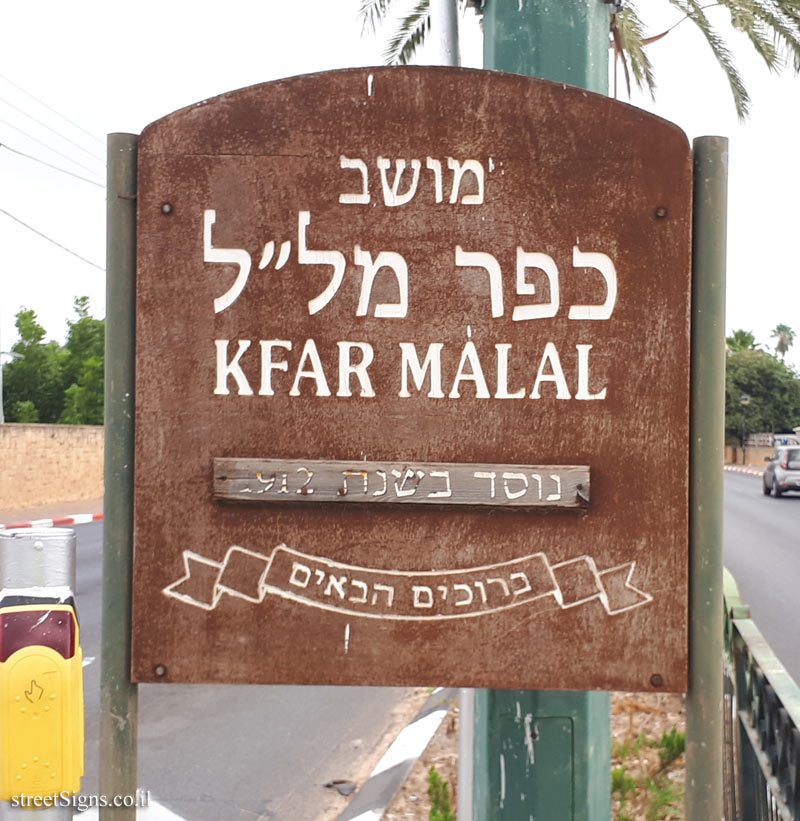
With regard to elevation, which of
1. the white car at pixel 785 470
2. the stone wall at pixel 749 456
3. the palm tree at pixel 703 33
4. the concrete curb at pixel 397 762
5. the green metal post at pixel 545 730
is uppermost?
the palm tree at pixel 703 33

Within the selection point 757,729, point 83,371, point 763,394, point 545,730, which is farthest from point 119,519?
point 763,394

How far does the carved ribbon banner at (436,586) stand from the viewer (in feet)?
5.67

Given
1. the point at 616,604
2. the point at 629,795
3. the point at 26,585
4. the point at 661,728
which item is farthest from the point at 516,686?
the point at 661,728

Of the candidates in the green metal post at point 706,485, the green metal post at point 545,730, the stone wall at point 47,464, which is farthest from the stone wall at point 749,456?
the green metal post at point 706,485

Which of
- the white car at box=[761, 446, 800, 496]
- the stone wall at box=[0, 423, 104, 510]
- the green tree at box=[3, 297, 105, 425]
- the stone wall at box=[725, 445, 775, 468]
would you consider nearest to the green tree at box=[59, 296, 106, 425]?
the green tree at box=[3, 297, 105, 425]

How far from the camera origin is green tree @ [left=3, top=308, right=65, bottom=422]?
50375 millimetres

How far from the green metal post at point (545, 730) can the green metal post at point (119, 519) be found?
743mm

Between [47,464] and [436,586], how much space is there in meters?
23.8

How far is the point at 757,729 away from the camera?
2.69m

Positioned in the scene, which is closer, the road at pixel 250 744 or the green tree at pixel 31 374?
the road at pixel 250 744

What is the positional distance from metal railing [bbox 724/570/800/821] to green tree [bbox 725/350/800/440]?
6799cm

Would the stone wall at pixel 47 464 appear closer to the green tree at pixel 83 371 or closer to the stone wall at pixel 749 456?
the green tree at pixel 83 371

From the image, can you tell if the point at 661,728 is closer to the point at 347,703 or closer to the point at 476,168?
the point at 347,703

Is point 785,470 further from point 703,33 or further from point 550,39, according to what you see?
point 550,39
